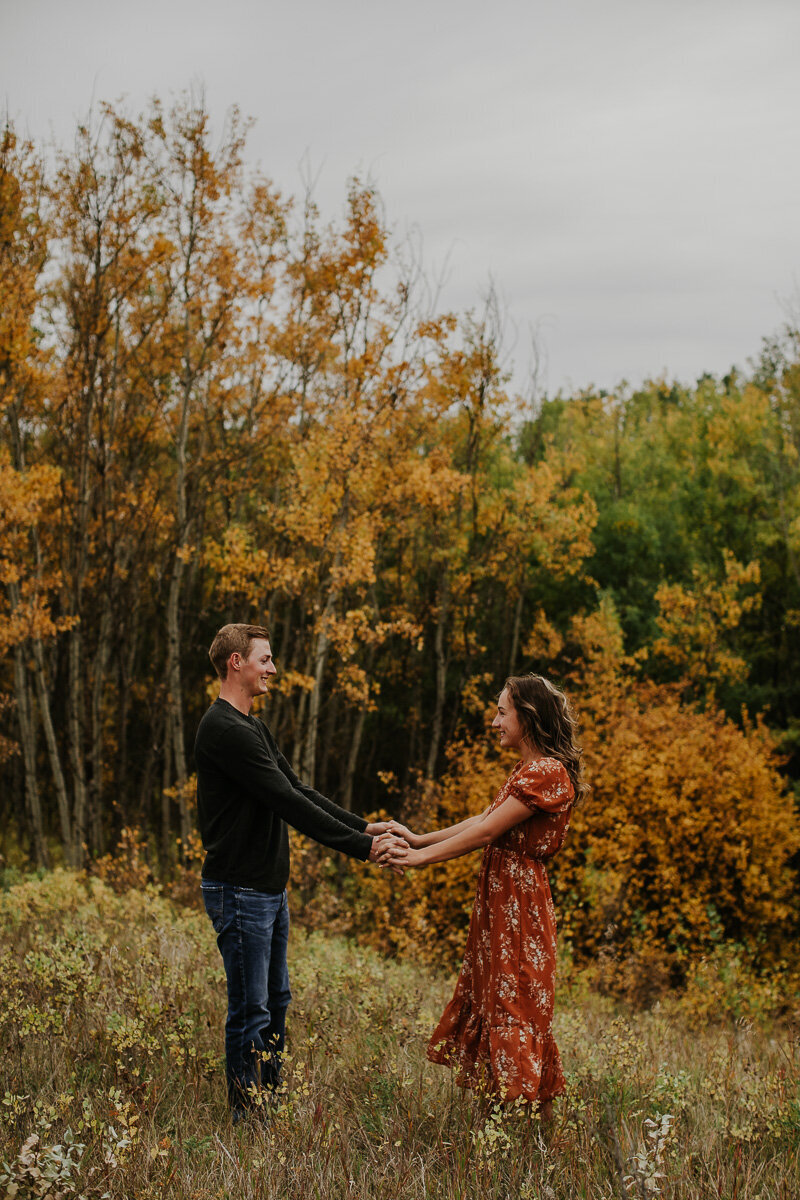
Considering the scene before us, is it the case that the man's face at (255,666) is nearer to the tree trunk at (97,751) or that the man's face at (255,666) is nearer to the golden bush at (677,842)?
the golden bush at (677,842)

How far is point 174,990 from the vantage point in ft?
14.9

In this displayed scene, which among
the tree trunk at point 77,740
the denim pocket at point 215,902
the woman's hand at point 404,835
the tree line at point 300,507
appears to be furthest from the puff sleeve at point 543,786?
the tree trunk at point 77,740

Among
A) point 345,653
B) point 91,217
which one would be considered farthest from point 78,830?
point 91,217

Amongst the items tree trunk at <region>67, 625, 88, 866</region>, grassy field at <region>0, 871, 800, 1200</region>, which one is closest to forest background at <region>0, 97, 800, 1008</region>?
tree trunk at <region>67, 625, 88, 866</region>

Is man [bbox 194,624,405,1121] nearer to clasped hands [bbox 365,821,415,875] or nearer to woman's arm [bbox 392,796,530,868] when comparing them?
clasped hands [bbox 365,821,415,875]

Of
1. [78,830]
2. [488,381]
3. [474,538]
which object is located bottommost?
[78,830]

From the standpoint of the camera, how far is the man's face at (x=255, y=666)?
357 centimetres

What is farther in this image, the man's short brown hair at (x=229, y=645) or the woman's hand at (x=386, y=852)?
the woman's hand at (x=386, y=852)

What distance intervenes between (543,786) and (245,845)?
3.77ft

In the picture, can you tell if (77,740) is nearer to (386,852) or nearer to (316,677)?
(316,677)

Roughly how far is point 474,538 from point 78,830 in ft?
33.4

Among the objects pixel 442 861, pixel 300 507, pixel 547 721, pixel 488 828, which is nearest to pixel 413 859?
pixel 442 861

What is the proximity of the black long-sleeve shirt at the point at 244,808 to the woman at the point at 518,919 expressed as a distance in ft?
1.75

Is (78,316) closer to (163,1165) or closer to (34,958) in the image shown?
(34,958)
